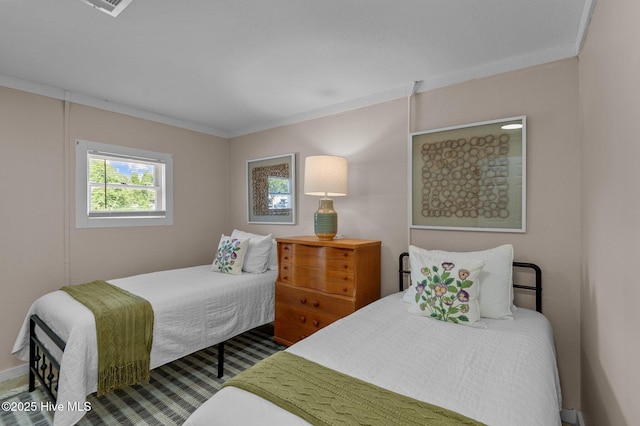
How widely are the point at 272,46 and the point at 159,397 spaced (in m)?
2.58

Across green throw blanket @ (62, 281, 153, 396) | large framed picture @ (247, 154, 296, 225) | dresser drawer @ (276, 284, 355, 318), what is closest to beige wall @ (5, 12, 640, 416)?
large framed picture @ (247, 154, 296, 225)

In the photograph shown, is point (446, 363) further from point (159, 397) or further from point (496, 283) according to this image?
point (159, 397)

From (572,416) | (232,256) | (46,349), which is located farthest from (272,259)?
(572,416)

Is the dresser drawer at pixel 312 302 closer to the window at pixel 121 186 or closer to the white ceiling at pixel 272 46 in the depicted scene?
the window at pixel 121 186

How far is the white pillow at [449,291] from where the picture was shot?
1788 mm

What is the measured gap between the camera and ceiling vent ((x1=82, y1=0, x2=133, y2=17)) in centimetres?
149

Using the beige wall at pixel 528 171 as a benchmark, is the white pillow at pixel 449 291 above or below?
below

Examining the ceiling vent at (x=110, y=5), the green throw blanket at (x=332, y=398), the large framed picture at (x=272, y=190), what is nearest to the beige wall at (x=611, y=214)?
the green throw blanket at (x=332, y=398)

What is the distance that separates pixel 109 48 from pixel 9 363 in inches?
104

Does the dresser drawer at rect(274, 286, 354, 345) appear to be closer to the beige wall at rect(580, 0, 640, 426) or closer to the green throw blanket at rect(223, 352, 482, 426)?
the green throw blanket at rect(223, 352, 482, 426)

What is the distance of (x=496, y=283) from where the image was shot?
191 centimetres

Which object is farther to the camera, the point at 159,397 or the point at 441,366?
the point at 159,397

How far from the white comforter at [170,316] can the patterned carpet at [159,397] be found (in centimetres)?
25

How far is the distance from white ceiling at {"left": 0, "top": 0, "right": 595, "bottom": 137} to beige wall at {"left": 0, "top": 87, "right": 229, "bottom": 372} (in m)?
Result: 0.21
